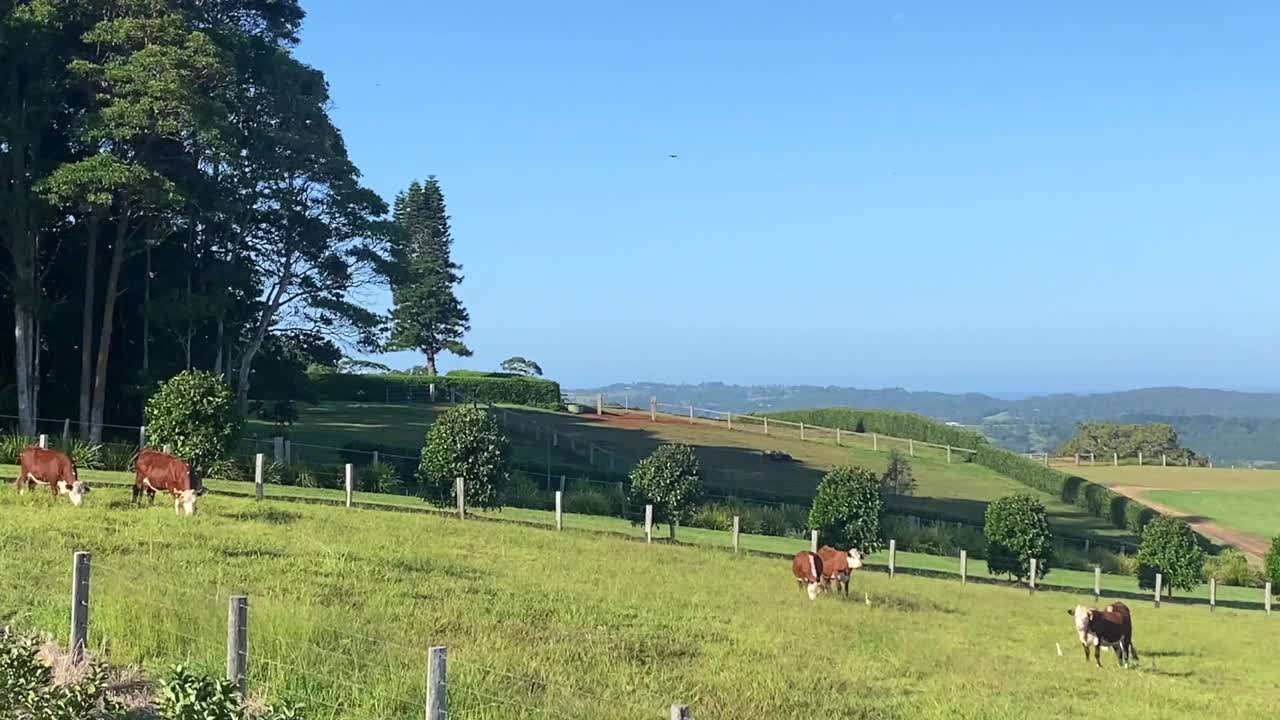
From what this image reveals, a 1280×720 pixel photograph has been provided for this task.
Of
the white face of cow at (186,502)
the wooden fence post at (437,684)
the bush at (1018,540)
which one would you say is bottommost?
the bush at (1018,540)

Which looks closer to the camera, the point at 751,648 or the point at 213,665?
the point at 213,665

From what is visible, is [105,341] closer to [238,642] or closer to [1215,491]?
[238,642]

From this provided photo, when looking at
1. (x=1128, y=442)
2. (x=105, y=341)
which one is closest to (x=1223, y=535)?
(x=105, y=341)

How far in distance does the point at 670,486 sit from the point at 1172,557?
16.3m

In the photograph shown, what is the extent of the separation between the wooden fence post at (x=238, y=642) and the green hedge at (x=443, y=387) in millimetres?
69291

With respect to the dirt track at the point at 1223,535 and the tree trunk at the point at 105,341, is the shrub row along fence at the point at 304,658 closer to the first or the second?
the tree trunk at the point at 105,341

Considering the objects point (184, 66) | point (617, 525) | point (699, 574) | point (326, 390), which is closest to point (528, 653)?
point (699, 574)

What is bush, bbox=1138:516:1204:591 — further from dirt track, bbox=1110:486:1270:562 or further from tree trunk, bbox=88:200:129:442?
tree trunk, bbox=88:200:129:442

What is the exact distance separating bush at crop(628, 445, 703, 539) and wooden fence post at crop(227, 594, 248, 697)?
26.2 m

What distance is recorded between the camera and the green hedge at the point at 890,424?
85.1 m

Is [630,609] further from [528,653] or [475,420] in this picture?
[475,420]

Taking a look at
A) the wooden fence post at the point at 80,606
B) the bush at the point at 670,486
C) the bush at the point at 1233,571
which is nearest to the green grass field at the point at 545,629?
the wooden fence post at the point at 80,606

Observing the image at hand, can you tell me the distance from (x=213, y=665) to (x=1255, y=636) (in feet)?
75.8

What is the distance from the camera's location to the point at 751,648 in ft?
49.4
